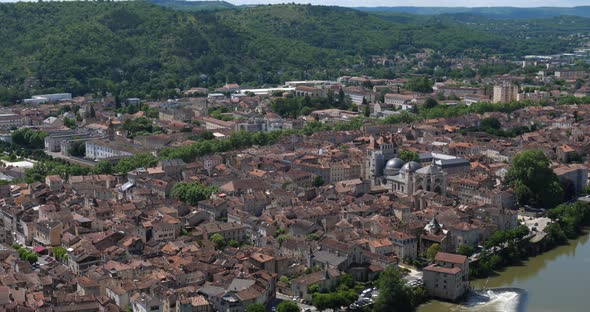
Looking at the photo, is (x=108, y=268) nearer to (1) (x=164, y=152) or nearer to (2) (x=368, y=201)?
(2) (x=368, y=201)

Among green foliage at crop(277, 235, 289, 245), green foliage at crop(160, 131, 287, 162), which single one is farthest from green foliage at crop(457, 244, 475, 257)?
green foliage at crop(160, 131, 287, 162)

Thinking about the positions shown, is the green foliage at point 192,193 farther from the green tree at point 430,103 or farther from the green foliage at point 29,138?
the green tree at point 430,103

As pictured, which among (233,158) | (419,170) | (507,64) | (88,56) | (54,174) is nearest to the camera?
(419,170)

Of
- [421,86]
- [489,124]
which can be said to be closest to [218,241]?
[489,124]

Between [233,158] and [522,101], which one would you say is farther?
[522,101]

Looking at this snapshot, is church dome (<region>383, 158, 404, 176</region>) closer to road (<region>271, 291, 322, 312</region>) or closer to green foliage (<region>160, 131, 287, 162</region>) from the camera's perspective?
green foliage (<region>160, 131, 287, 162</region>)

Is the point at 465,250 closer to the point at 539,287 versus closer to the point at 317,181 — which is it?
the point at 539,287

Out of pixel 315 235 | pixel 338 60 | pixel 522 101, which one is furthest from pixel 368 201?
pixel 338 60

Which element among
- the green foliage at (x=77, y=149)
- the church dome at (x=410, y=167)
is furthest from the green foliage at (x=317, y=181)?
the green foliage at (x=77, y=149)
